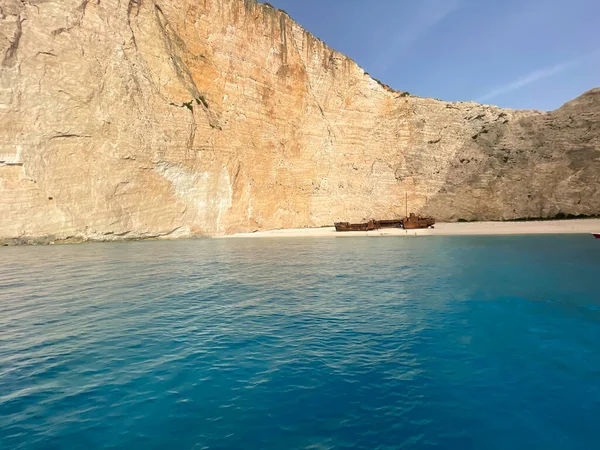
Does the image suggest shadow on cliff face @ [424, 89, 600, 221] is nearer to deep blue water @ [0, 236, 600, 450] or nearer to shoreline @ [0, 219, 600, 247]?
shoreline @ [0, 219, 600, 247]

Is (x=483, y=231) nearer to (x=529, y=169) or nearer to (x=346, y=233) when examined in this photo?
(x=346, y=233)

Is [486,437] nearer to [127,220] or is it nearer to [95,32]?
[127,220]

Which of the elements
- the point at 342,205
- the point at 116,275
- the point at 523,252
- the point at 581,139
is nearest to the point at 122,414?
the point at 116,275

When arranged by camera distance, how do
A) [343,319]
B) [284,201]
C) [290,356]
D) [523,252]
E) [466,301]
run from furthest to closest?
[284,201] → [523,252] → [466,301] → [343,319] → [290,356]

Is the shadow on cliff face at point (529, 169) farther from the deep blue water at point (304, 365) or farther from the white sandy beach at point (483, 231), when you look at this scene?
the deep blue water at point (304, 365)

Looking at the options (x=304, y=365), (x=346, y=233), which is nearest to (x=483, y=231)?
(x=346, y=233)

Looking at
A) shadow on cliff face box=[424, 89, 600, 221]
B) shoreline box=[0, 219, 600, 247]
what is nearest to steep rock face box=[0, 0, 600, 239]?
shadow on cliff face box=[424, 89, 600, 221]
